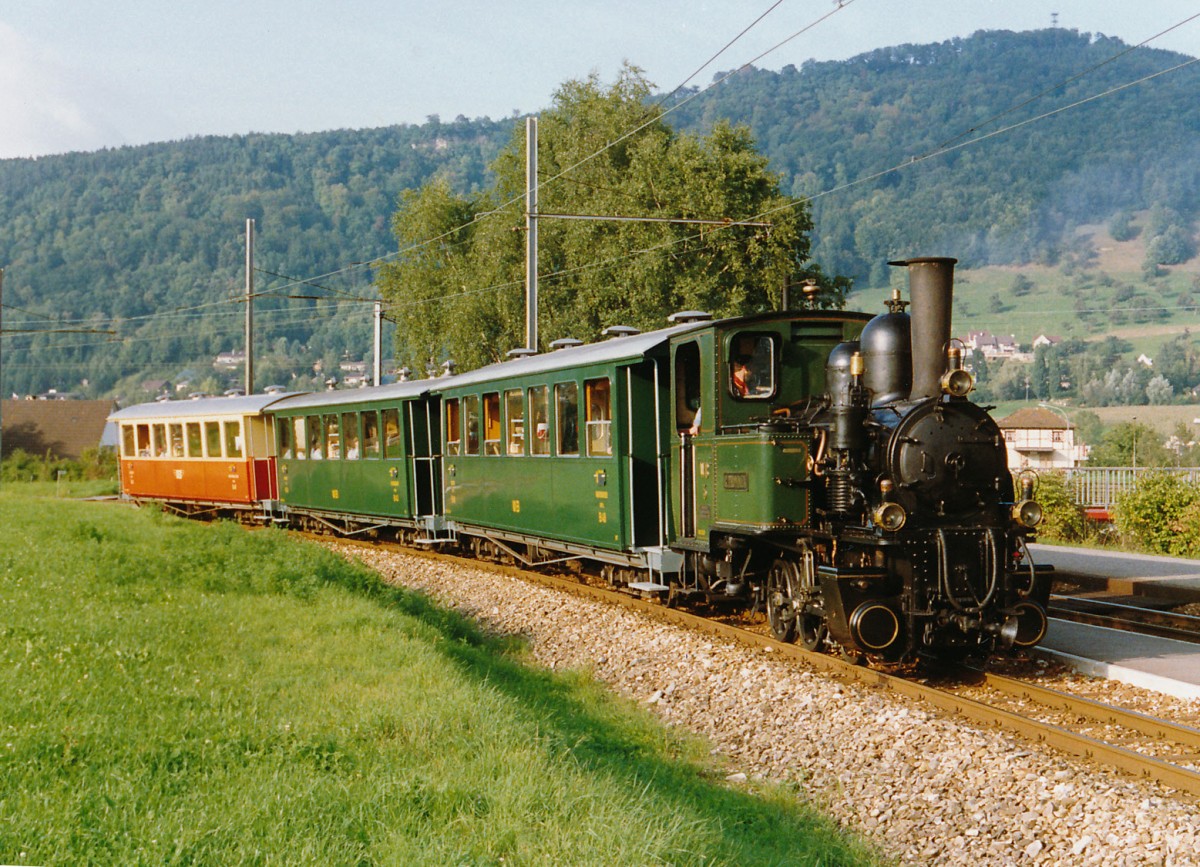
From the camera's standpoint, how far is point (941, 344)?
31.9 ft

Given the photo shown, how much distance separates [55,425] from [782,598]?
84.3 meters

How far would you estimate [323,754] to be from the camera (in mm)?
6391

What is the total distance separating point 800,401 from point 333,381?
762 inches

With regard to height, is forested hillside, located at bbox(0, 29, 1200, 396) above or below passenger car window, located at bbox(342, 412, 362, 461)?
above

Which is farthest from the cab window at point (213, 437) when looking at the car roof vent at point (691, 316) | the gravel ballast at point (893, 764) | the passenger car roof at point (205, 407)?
the gravel ballast at point (893, 764)

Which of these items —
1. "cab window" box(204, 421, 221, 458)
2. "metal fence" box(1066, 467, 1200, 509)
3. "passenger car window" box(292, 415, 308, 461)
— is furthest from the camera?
"cab window" box(204, 421, 221, 458)

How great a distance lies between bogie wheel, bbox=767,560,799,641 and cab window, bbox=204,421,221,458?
20504 millimetres

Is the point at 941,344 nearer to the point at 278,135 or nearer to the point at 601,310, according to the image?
the point at 601,310

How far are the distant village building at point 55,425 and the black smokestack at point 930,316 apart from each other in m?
77.5

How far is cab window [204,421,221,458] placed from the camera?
28609 mm

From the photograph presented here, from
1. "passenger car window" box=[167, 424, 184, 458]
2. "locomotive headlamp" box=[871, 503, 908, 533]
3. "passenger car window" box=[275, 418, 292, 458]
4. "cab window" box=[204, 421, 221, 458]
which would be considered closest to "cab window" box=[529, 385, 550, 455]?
"locomotive headlamp" box=[871, 503, 908, 533]

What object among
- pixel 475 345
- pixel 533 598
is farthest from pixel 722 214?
pixel 533 598

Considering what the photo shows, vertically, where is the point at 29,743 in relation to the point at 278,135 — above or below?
below

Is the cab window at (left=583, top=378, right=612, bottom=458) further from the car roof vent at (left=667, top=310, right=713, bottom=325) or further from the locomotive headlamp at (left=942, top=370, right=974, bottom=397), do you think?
the locomotive headlamp at (left=942, top=370, right=974, bottom=397)
